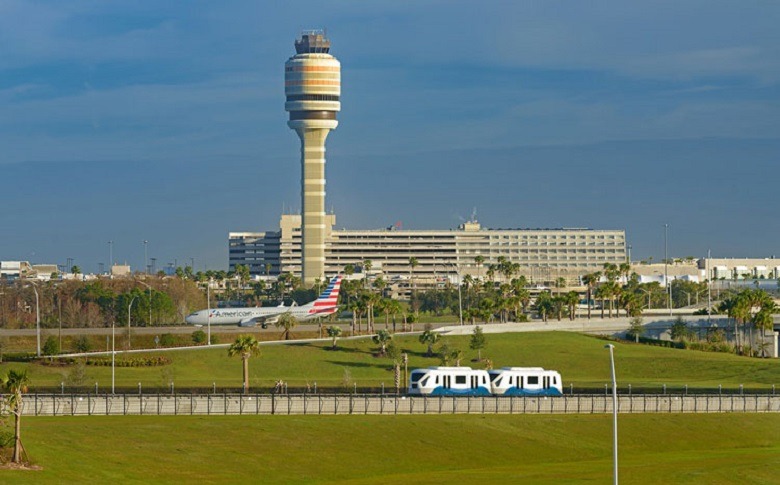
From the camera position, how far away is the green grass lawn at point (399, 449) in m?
85.9

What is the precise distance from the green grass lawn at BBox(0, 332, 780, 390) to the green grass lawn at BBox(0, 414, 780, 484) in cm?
4748

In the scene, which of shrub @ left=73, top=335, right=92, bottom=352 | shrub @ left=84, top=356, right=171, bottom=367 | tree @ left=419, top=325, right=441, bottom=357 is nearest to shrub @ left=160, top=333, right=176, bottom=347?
shrub @ left=73, top=335, right=92, bottom=352

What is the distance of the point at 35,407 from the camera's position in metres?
108

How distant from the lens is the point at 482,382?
445 ft

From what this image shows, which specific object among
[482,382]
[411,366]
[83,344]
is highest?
[83,344]

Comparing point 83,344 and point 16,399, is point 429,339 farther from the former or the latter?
point 16,399

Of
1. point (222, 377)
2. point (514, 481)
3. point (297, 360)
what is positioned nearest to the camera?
point (514, 481)

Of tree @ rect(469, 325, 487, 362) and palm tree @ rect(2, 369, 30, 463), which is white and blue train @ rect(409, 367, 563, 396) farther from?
palm tree @ rect(2, 369, 30, 463)

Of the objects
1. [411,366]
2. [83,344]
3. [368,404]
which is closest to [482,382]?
[368,404]

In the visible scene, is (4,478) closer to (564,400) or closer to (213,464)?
(213,464)

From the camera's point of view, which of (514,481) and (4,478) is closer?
(4,478)

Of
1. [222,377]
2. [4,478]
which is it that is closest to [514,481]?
[4,478]

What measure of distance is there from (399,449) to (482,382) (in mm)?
36519

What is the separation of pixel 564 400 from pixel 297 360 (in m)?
68.0
